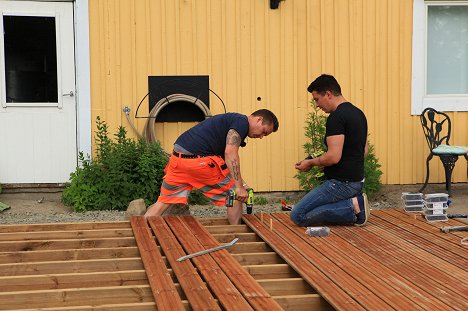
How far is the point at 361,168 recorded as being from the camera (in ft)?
20.6

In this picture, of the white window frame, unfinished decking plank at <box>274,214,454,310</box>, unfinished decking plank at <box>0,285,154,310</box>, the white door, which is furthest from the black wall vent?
unfinished decking plank at <box>0,285,154,310</box>

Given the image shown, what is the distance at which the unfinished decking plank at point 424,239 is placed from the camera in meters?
5.08

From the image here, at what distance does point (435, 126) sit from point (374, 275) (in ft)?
16.9

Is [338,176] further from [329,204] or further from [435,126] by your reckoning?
[435,126]

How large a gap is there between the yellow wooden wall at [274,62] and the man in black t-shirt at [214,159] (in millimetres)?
2525

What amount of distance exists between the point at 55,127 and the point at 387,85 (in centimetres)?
413

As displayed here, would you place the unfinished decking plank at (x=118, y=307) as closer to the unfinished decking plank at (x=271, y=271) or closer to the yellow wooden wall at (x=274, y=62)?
the unfinished decking plank at (x=271, y=271)

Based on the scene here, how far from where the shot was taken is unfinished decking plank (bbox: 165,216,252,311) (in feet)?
12.6

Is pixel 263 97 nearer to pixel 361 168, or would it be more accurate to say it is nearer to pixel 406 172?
pixel 406 172

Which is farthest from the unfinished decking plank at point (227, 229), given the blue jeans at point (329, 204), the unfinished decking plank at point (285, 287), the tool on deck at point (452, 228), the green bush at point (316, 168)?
the green bush at point (316, 168)

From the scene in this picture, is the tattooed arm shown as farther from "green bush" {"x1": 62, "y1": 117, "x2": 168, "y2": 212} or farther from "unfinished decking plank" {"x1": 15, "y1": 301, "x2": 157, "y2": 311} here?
"unfinished decking plank" {"x1": 15, "y1": 301, "x2": 157, "y2": 311}

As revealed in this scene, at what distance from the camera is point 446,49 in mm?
9695

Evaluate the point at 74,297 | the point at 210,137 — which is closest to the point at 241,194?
the point at 210,137

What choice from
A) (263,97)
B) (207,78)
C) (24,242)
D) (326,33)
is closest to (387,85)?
(326,33)
